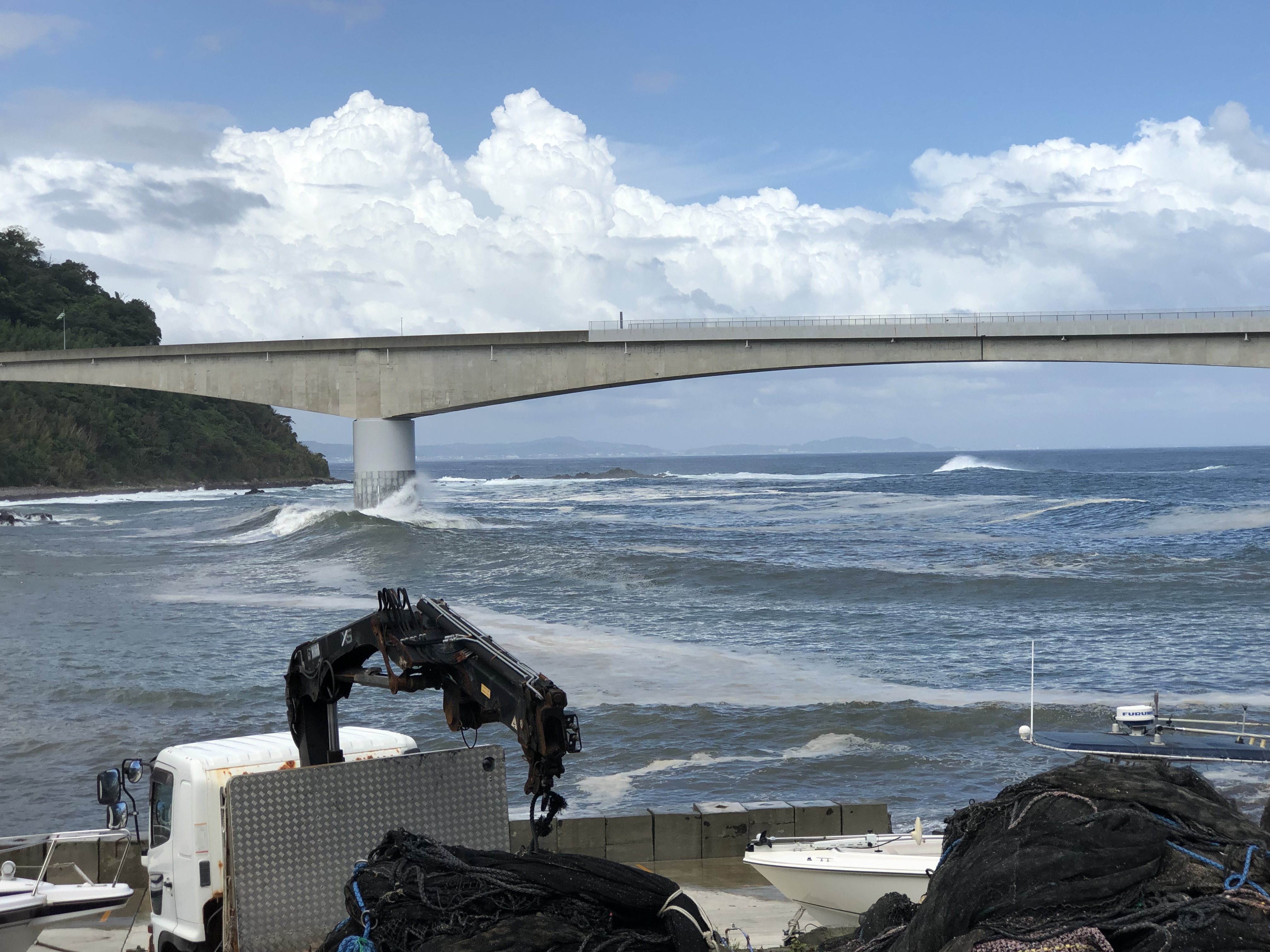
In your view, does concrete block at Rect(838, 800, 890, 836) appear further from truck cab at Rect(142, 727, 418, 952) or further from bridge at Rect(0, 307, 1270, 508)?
bridge at Rect(0, 307, 1270, 508)

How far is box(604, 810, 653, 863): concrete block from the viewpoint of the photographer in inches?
386

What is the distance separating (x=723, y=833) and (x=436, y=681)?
4956mm

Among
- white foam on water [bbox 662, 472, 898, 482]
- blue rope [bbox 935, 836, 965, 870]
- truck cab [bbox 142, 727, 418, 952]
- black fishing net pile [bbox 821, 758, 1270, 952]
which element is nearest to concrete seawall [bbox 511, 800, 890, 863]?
truck cab [bbox 142, 727, 418, 952]

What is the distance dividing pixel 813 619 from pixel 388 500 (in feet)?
86.4

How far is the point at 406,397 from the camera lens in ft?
151

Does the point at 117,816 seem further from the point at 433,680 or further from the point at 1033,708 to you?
the point at 1033,708

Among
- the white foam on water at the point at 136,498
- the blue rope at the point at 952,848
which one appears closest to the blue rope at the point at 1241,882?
the blue rope at the point at 952,848

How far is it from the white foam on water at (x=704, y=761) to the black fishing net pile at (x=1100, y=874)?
8.19m

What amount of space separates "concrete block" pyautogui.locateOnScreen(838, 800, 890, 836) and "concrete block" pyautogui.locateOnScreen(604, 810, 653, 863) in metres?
1.68

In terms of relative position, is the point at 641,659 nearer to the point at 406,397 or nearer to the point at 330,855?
the point at 330,855

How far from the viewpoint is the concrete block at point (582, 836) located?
31.9ft

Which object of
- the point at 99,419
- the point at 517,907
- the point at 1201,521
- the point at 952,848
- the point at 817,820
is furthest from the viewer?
→ the point at 99,419

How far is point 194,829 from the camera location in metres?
6.95

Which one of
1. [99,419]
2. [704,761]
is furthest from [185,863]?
[99,419]
